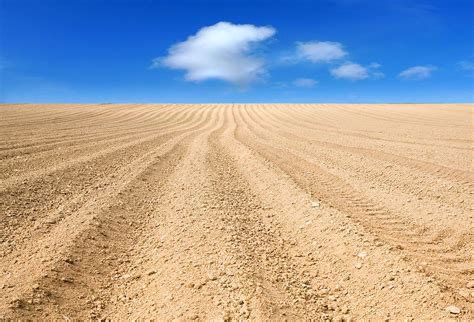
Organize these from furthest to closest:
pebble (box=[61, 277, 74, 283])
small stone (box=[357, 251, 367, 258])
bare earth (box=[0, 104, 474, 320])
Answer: small stone (box=[357, 251, 367, 258]) < pebble (box=[61, 277, 74, 283]) < bare earth (box=[0, 104, 474, 320])

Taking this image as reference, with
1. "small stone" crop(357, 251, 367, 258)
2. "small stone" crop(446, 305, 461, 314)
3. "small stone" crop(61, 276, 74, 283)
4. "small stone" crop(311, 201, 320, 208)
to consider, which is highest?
"small stone" crop(311, 201, 320, 208)

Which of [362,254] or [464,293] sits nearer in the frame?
[464,293]

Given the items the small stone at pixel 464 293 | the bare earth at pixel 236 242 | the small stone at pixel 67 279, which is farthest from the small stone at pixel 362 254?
the small stone at pixel 67 279

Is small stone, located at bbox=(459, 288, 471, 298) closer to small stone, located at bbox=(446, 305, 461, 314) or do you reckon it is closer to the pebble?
small stone, located at bbox=(446, 305, 461, 314)

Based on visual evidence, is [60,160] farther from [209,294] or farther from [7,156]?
[209,294]

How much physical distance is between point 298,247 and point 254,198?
5.34 ft

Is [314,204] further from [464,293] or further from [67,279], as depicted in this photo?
[67,279]

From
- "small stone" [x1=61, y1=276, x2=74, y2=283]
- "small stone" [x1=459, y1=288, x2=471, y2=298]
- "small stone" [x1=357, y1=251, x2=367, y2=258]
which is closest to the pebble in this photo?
"small stone" [x1=61, y1=276, x2=74, y2=283]

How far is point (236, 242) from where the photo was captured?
325cm

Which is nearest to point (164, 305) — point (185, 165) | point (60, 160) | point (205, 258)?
point (205, 258)

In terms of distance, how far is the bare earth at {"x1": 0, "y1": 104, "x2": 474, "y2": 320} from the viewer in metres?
2.37

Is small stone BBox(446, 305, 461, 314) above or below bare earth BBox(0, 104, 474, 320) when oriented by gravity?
below

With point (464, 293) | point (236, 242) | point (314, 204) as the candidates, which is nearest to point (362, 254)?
point (464, 293)

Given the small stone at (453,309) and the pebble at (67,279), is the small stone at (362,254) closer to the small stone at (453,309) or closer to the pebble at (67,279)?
→ the small stone at (453,309)
